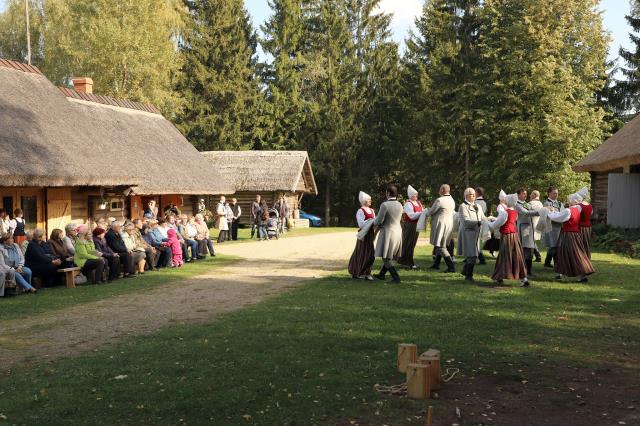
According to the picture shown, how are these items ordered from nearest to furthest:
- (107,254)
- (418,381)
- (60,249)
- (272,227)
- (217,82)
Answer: (418,381)
(60,249)
(107,254)
(272,227)
(217,82)

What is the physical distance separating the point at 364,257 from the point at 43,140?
10027 millimetres

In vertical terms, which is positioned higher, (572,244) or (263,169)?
(263,169)

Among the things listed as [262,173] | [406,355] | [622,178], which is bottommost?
[406,355]

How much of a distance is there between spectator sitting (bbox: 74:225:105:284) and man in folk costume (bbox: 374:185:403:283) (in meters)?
5.90

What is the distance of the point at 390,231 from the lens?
491 inches

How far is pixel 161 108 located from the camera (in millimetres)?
38656

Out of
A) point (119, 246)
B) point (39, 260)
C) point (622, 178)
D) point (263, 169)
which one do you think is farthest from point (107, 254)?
point (263, 169)

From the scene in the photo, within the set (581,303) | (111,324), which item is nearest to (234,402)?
(111,324)

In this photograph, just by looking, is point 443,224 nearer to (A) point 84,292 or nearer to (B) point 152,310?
(B) point 152,310

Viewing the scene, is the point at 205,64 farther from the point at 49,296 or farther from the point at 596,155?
the point at 49,296

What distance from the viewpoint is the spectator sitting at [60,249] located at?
1301 cm

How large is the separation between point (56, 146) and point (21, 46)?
114 feet

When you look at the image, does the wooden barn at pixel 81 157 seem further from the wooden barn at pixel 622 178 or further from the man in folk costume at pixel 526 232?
the wooden barn at pixel 622 178

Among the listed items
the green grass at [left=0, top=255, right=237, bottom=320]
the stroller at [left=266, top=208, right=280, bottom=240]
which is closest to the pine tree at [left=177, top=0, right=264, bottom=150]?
the stroller at [left=266, top=208, right=280, bottom=240]
